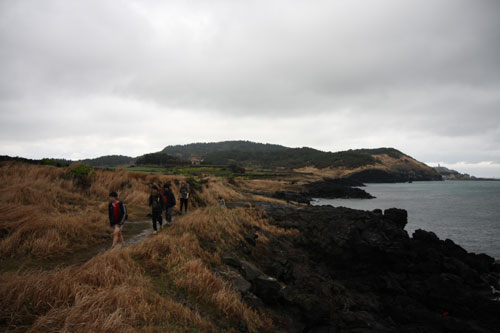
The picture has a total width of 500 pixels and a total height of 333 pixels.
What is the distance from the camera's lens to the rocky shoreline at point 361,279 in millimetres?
7434

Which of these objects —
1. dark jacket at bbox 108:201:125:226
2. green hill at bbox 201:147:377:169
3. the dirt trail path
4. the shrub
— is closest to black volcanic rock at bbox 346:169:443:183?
green hill at bbox 201:147:377:169

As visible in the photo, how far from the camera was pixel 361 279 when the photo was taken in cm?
1403

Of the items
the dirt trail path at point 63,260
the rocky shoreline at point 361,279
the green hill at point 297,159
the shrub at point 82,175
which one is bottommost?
the rocky shoreline at point 361,279

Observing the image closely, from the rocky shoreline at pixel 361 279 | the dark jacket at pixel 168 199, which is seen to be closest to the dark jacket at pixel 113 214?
the dark jacket at pixel 168 199

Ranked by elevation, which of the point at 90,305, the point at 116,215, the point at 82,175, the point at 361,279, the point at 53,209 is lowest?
the point at 361,279

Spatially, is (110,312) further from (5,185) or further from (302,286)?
(5,185)

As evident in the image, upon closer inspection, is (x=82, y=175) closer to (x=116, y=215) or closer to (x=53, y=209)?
(x=53, y=209)

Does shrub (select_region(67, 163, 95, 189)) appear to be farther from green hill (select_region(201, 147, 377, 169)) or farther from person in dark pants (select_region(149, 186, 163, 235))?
green hill (select_region(201, 147, 377, 169))

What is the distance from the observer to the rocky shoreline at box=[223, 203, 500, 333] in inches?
293

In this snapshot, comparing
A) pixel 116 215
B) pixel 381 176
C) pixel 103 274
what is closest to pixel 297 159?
pixel 381 176

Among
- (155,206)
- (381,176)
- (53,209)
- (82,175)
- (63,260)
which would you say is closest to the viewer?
(63,260)

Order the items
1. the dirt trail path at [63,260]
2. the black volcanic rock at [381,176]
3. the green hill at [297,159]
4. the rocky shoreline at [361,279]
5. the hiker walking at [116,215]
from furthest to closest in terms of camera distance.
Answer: the green hill at [297,159] < the black volcanic rock at [381,176] < the hiker walking at [116,215] < the rocky shoreline at [361,279] < the dirt trail path at [63,260]

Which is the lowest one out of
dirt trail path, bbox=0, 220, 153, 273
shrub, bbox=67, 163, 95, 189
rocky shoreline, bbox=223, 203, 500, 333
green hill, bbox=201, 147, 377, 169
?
rocky shoreline, bbox=223, 203, 500, 333

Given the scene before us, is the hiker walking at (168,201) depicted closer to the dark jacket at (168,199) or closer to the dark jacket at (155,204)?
the dark jacket at (168,199)
